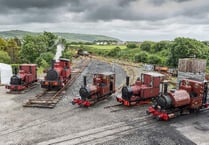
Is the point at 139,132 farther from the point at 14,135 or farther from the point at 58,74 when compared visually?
the point at 58,74

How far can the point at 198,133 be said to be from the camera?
11.1 meters

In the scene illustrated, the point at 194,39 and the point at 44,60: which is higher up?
→ the point at 194,39

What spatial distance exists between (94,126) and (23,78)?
10924mm

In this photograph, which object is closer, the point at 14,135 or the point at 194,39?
the point at 14,135

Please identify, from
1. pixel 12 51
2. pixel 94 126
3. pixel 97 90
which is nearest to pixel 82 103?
pixel 97 90

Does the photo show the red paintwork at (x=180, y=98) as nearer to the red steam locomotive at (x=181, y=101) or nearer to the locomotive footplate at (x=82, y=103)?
the red steam locomotive at (x=181, y=101)

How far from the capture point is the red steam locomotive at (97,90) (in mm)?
14904

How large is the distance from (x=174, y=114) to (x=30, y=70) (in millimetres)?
14334

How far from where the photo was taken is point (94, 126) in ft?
38.9

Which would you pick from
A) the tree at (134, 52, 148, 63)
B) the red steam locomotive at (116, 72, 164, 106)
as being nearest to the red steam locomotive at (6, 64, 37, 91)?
the red steam locomotive at (116, 72, 164, 106)

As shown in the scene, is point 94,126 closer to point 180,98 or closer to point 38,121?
point 38,121

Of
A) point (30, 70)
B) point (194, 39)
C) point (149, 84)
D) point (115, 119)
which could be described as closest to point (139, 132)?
point (115, 119)

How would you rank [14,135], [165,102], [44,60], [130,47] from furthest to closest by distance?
[130,47] < [44,60] < [165,102] < [14,135]

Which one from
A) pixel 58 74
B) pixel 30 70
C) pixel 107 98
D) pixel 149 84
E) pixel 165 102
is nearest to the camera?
pixel 165 102
